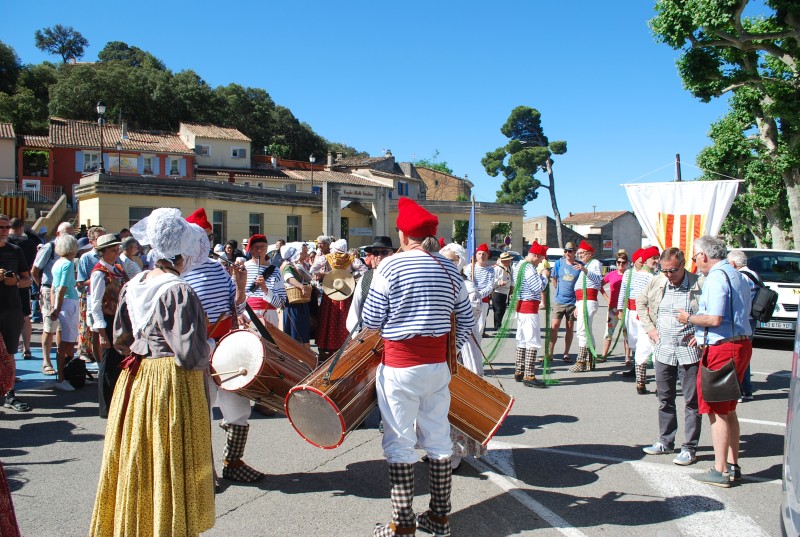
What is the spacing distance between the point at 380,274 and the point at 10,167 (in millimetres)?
47925

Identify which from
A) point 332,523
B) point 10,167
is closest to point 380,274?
point 332,523

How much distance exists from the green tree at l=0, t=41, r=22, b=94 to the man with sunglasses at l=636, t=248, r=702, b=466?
215ft

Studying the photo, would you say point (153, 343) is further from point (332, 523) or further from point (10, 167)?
point (10, 167)

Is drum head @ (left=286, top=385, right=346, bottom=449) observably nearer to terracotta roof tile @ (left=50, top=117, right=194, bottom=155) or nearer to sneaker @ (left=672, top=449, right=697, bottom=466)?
sneaker @ (left=672, top=449, right=697, bottom=466)

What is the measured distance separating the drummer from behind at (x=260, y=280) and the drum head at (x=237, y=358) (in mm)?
2744

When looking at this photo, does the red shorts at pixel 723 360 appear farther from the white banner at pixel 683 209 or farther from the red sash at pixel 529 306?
the white banner at pixel 683 209

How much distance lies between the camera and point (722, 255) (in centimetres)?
510

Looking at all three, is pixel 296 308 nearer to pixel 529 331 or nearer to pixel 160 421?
pixel 529 331

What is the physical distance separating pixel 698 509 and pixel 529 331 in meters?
4.31

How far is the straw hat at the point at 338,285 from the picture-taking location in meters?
7.93

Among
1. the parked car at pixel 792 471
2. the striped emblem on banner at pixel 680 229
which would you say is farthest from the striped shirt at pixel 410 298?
the striped emblem on banner at pixel 680 229

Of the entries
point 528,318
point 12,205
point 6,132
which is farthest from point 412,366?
point 6,132

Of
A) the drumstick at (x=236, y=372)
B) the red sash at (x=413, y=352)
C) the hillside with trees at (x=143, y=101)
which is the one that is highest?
the hillside with trees at (x=143, y=101)

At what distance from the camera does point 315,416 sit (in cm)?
395
